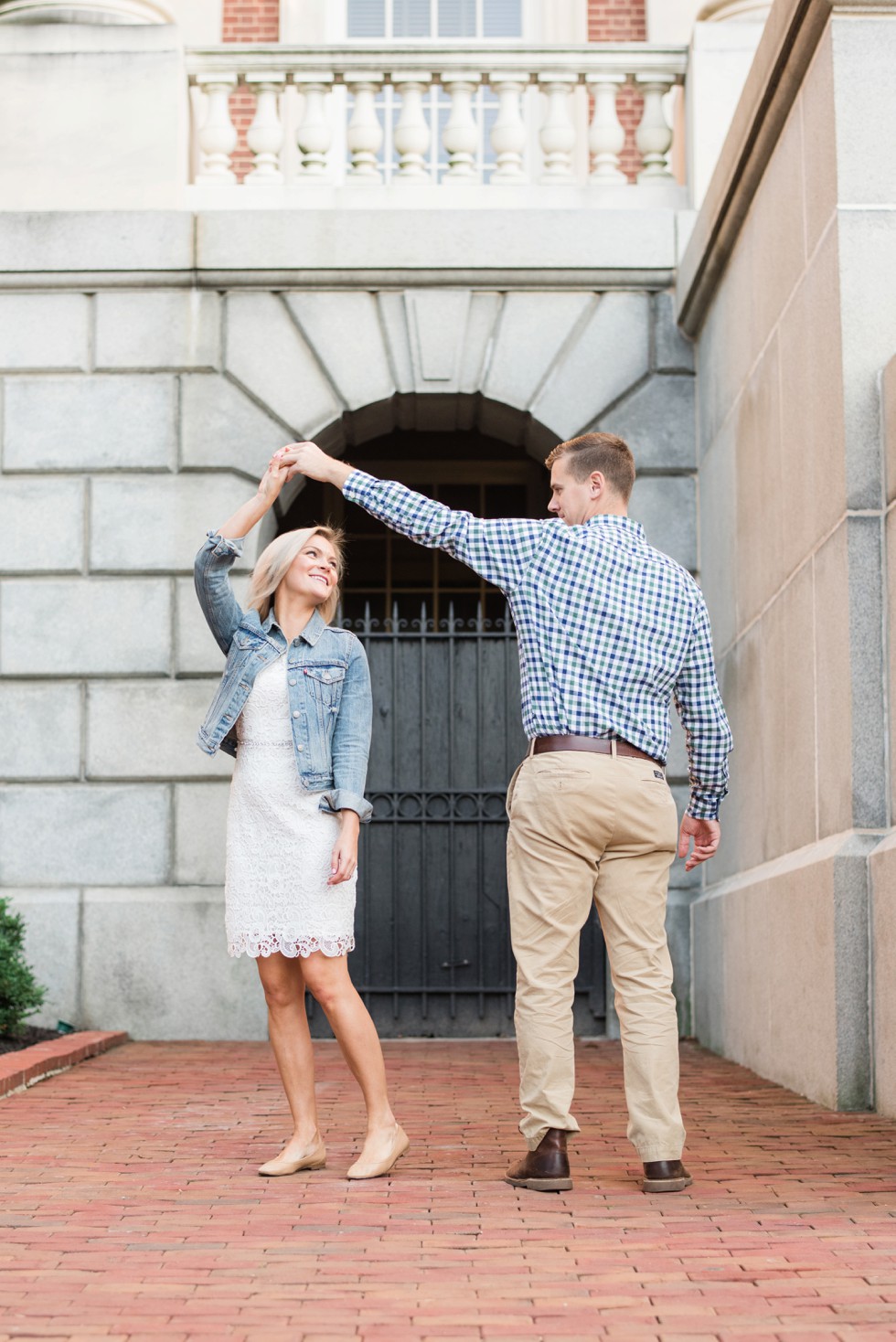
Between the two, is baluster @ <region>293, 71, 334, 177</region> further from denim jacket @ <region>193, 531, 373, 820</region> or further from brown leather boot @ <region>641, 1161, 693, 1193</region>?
brown leather boot @ <region>641, 1161, 693, 1193</region>

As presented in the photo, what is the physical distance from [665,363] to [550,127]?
1.65 m

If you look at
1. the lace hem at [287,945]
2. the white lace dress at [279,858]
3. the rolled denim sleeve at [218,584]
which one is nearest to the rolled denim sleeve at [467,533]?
the rolled denim sleeve at [218,584]

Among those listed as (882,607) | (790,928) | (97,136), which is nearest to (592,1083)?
(790,928)

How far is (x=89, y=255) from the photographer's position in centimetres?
979

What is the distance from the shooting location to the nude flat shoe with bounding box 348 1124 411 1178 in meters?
4.71

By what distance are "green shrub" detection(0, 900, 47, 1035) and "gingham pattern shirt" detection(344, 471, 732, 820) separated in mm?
4251

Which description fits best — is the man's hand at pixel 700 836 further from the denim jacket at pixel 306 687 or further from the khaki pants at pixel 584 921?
the denim jacket at pixel 306 687

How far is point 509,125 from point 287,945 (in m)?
6.80

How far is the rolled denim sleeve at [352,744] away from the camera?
484 cm

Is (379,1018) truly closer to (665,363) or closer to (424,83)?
(665,363)

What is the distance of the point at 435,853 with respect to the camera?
9898 mm

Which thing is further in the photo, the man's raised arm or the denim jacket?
the denim jacket

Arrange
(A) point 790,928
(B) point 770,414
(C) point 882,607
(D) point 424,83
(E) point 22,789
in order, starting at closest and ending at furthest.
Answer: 1. (C) point 882,607
2. (A) point 790,928
3. (B) point 770,414
4. (E) point 22,789
5. (D) point 424,83

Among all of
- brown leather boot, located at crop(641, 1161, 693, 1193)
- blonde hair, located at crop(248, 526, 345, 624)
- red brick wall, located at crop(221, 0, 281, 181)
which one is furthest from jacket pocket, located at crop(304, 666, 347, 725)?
red brick wall, located at crop(221, 0, 281, 181)
